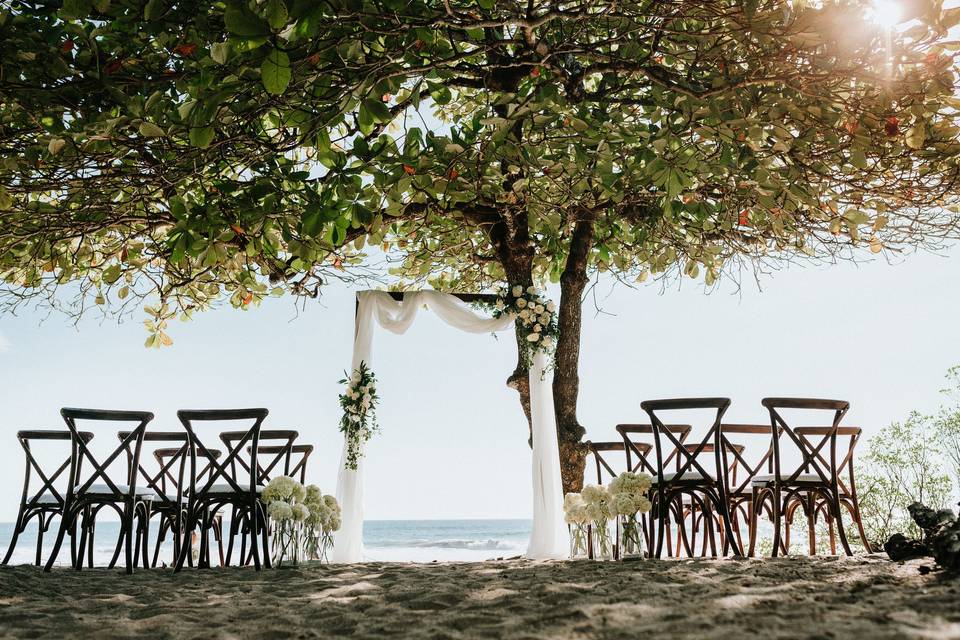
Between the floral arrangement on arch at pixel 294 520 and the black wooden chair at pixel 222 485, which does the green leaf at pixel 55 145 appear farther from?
the floral arrangement on arch at pixel 294 520

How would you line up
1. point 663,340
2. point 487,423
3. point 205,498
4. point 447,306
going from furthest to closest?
point 487,423
point 663,340
point 447,306
point 205,498

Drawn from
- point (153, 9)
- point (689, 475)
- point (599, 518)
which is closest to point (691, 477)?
point (689, 475)

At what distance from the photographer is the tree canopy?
3221mm

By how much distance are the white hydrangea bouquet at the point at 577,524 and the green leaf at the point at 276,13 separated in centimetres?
356

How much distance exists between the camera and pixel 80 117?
414cm

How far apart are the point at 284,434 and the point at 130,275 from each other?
193 centimetres

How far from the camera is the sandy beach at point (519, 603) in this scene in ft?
6.97

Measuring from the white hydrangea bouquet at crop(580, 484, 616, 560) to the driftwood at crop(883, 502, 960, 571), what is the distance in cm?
164

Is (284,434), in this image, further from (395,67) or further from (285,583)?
(395,67)

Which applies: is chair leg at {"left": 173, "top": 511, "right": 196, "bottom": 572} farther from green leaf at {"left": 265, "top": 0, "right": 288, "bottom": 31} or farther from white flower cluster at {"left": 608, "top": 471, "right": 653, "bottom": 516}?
green leaf at {"left": 265, "top": 0, "right": 288, "bottom": 31}

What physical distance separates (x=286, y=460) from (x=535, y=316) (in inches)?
95.9

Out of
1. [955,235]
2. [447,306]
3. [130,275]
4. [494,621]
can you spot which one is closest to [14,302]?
[130,275]

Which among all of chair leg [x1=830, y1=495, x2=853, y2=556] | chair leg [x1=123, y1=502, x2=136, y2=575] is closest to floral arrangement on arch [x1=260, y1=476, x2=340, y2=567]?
chair leg [x1=123, y1=502, x2=136, y2=575]

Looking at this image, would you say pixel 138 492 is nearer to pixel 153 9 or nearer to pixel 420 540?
pixel 153 9
